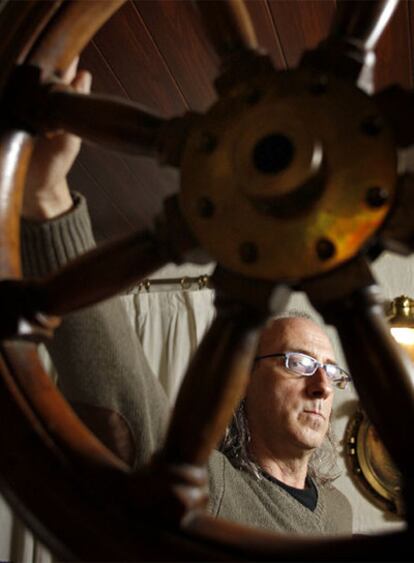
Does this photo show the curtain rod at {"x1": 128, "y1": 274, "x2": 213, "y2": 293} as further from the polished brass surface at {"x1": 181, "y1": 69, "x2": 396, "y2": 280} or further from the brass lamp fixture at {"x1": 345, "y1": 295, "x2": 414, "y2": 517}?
the polished brass surface at {"x1": 181, "y1": 69, "x2": 396, "y2": 280}

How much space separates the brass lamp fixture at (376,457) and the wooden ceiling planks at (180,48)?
31.6 inches

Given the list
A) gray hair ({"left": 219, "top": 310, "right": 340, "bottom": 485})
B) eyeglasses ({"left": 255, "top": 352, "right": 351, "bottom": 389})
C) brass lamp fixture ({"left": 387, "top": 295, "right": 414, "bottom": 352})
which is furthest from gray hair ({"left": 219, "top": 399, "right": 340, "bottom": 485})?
brass lamp fixture ({"left": 387, "top": 295, "right": 414, "bottom": 352})

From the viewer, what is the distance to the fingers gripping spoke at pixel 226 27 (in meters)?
0.50

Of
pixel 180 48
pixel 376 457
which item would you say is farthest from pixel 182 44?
pixel 376 457

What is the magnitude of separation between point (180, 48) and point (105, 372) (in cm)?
65

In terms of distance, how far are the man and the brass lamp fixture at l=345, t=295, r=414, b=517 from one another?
25cm

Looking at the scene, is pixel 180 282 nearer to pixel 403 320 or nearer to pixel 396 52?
pixel 403 320

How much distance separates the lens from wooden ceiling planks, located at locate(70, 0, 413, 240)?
1173 mm

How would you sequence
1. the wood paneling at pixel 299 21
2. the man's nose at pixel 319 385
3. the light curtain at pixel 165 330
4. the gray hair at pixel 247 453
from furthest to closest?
the light curtain at pixel 165 330, the man's nose at pixel 319 385, the gray hair at pixel 247 453, the wood paneling at pixel 299 21

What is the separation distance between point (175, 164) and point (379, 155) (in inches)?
5.7

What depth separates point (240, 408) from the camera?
1.59 meters

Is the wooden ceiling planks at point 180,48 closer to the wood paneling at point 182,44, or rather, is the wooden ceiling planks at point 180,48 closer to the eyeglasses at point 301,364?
the wood paneling at point 182,44

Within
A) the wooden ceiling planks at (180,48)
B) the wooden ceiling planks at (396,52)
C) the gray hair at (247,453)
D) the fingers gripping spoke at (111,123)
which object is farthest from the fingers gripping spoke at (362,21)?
the gray hair at (247,453)

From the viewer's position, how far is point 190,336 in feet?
6.97
